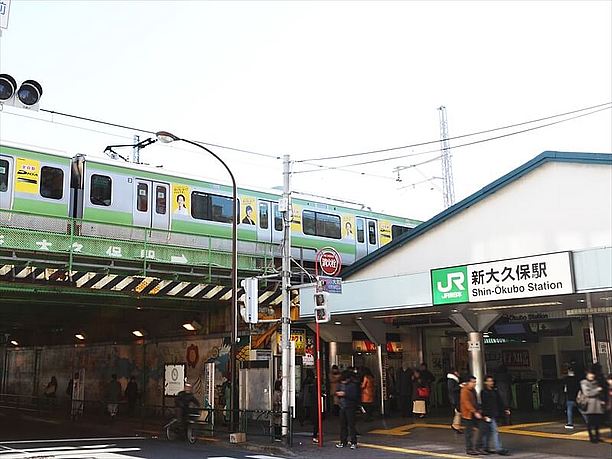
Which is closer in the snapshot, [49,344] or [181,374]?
[181,374]

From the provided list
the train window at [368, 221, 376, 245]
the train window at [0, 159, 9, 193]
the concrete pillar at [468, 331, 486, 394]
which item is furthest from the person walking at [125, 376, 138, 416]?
the concrete pillar at [468, 331, 486, 394]

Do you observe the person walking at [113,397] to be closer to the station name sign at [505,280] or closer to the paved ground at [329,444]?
the paved ground at [329,444]

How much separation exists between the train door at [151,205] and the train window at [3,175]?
4288 mm

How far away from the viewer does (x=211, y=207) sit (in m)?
25.8

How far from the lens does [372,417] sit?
74.9 ft

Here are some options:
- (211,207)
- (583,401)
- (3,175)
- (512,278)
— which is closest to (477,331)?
(512,278)

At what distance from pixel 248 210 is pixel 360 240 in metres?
7.11

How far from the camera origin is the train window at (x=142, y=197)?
913 inches

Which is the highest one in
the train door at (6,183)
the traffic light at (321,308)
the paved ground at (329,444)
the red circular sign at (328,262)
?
the train door at (6,183)

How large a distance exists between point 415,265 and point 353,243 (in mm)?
11155

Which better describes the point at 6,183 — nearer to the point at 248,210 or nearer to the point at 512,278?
the point at 248,210

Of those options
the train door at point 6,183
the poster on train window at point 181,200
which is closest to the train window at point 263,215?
the poster on train window at point 181,200

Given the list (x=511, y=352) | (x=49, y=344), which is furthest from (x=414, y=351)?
(x=49, y=344)

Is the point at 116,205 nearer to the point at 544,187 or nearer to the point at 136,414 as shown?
the point at 136,414
